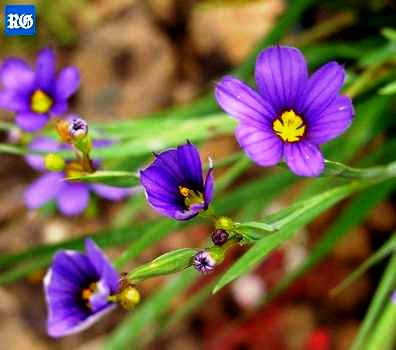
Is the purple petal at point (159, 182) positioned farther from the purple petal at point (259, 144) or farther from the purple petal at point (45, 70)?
the purple petal at point (45, 70)

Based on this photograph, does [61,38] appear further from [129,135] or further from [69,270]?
[69,270]

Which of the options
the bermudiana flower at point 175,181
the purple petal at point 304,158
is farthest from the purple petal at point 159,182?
the purple petal at point 304,158

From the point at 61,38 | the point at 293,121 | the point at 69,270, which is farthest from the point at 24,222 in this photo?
the point at 293,121

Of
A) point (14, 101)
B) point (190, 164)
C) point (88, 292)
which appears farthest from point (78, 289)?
point (14, 101)

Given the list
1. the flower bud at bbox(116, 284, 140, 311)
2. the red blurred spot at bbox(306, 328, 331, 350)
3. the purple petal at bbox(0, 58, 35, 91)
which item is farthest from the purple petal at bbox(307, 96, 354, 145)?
the red blurred spot at bbox(306, 328, 331, 350)

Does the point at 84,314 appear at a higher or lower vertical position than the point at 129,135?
lower

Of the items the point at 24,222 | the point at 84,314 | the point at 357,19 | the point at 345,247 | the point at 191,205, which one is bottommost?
the point at 345,247

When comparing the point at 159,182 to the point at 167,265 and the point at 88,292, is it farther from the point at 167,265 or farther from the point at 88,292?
the point at 88,292
